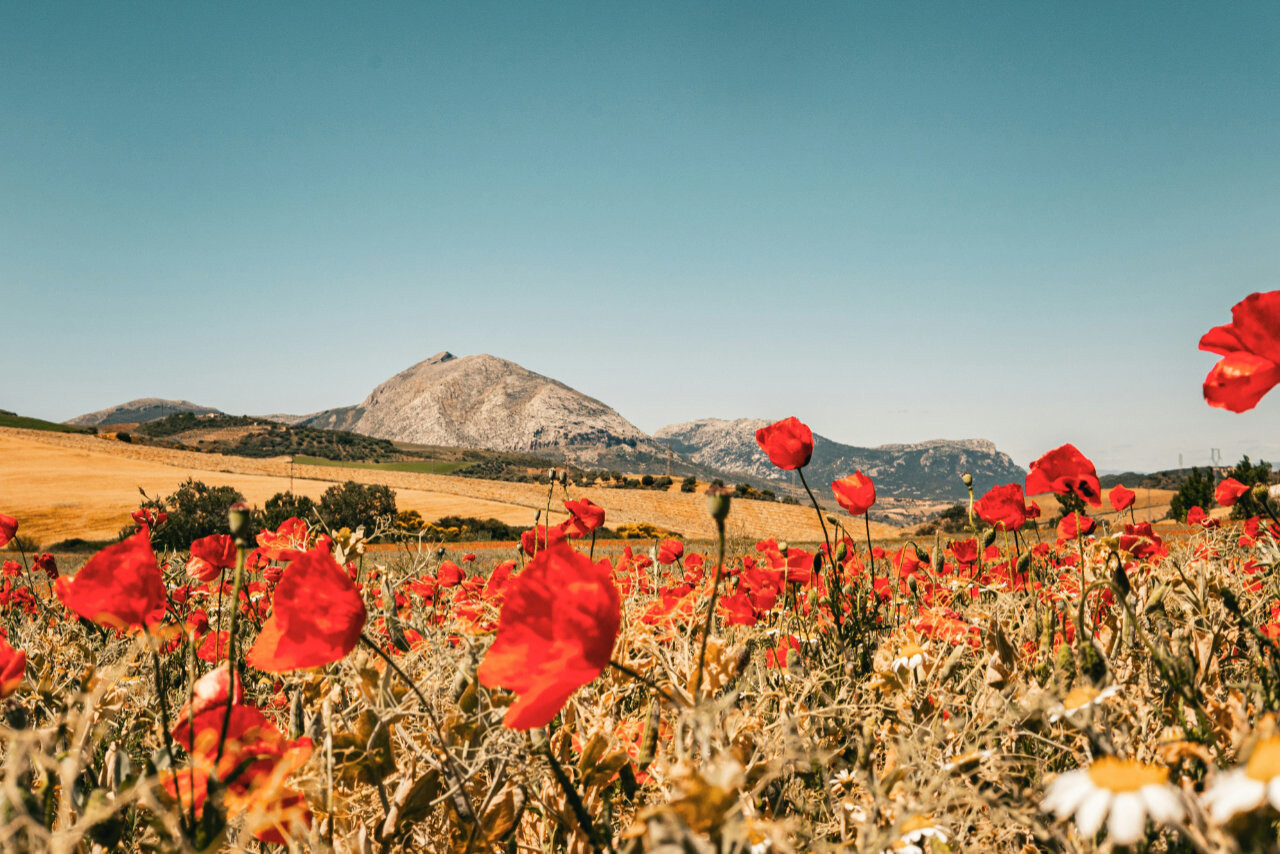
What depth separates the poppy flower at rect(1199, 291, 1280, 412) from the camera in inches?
40.7

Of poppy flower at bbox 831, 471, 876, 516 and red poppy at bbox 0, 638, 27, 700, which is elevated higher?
poppy flower at bbox 831, 471, 876, 516

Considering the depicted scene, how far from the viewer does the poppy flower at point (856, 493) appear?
244 cm

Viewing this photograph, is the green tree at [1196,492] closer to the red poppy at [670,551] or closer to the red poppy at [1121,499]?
the red poppy at [1121,499]

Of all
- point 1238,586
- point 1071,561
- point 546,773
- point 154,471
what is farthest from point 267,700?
point 154,471

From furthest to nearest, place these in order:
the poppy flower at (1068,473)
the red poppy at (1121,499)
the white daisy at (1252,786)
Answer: the red poppy at (1121,499), the poppy flower at (1068,473), the white daisy at (1252,786)

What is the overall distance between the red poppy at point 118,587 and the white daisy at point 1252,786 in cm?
130

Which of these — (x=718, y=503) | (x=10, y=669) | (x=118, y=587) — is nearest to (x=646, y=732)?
(x=718, y=503)

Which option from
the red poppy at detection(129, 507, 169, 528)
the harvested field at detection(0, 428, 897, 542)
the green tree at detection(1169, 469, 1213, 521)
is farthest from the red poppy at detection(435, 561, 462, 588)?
the green tree at detection(1169, 469, 1213, 521)

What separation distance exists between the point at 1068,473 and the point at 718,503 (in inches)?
59.9

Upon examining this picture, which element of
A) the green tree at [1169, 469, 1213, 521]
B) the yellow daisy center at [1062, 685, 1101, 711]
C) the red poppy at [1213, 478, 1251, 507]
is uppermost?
the red poppy at [1213, 478, 1251, 507]

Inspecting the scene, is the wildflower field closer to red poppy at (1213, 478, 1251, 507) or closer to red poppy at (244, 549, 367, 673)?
red poppy at (244, 549, 367, 673)

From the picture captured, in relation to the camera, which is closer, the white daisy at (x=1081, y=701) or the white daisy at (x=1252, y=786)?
the white daisy at (x=1252, y=786)

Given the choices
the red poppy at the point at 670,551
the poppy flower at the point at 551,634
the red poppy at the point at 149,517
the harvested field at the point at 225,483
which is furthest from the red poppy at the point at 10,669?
the harvested field at the point at 225,483

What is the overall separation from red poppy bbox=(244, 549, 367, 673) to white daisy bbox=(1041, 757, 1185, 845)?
2.78 ft
